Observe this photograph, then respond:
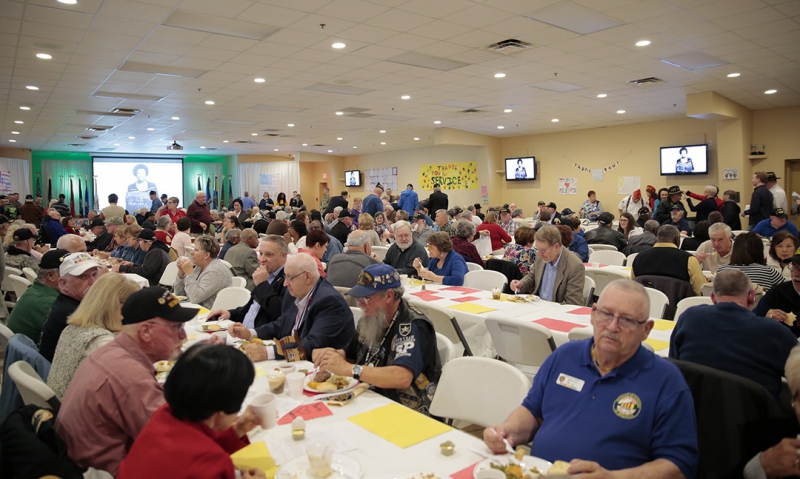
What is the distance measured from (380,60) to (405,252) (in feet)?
9.71

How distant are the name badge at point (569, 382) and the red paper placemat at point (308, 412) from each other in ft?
3.02

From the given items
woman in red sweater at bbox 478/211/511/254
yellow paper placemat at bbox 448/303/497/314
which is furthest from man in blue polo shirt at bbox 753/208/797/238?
yellow paper placemat at bbox 448/303/497/314

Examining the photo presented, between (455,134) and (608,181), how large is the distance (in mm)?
4437

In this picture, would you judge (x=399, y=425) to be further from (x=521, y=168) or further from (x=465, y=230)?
(x=521, y=168)

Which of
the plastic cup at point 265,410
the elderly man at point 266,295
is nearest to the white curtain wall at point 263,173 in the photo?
the elderly man at point 266,295

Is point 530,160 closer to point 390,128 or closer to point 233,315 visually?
point 390,128

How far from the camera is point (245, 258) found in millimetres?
5906

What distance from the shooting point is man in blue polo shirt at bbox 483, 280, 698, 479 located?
67.0 inches

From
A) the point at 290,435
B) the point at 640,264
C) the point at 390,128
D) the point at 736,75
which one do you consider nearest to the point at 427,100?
the point at 390,128

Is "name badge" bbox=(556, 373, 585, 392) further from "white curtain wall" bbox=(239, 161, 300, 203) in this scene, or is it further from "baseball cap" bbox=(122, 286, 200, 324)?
"white curtain wall" bbox=(239, 161, 300, 203)

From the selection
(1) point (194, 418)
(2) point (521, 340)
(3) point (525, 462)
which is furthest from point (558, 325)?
(1) point (194, 418)

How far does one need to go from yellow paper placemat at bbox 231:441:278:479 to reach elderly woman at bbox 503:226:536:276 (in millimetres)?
4070

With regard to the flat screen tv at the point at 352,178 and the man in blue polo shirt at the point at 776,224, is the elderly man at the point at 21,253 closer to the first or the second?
the man in blue polo shirt at the point at 776,224

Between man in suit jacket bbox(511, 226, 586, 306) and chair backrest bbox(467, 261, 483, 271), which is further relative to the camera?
chair backrest bbox(467, 261, 483, 271)
